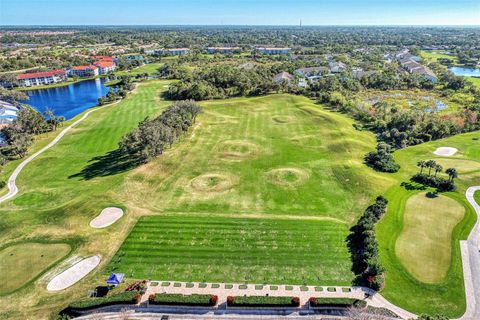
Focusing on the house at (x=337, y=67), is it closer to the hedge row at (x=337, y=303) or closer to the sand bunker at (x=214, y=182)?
the sand bunker at (x=214, y=182)

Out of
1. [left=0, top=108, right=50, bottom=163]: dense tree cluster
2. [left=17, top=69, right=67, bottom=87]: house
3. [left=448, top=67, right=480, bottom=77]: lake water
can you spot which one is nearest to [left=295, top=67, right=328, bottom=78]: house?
[left=448, top=67, right=480, bottom=77]: lake water

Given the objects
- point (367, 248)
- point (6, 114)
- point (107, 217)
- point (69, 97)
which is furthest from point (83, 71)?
point (367, 248)

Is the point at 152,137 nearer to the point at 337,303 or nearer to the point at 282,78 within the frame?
the point at 337,303

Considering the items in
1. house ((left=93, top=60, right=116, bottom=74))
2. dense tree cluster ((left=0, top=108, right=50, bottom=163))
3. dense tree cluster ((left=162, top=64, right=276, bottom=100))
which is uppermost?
house ((left=93, top=60, right=116, bottom=74))

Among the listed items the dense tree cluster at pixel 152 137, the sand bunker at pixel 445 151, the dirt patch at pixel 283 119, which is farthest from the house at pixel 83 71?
the sand bunker at pixel 445 151

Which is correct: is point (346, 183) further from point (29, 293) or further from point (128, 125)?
point (128, 125)

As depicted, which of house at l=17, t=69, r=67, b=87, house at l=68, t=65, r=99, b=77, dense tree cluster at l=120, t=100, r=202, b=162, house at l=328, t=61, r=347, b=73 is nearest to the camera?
dense tree cluster at l=120, t=100, r=202, b=162

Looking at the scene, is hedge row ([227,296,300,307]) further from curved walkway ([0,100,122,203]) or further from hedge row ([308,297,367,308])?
curved walkway ([0,100,122,203])
